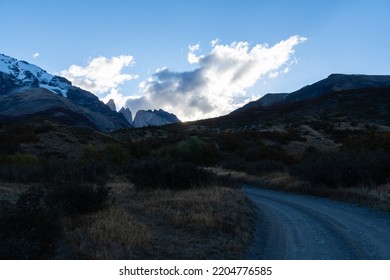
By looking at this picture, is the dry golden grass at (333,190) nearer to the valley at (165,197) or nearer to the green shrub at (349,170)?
the valley at (165,197)

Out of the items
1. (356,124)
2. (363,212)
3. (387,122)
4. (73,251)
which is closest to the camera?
(73,251)

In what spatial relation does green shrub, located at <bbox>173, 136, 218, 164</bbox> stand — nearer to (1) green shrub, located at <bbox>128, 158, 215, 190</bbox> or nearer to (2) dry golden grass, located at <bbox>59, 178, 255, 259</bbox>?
(1) green shrub, located at <bbox>128, 158, 215, 190</bbox>

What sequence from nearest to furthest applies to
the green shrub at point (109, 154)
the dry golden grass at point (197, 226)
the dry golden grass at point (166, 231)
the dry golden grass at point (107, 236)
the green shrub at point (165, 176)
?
1. the dry golden grass at point (107, 236)
2. the dry golden grass at point (166, 231)
3. the dry golden grass at point (197, 226)
4. the green shrub at point (165, 176)
5. the green shrub at point (109, 154)

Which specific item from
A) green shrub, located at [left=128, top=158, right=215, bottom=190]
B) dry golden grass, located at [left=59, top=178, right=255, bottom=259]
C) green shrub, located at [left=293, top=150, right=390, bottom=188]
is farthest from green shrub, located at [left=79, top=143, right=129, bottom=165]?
dry golden grass, located at [left=59, top=178, right=255, bottom=259]

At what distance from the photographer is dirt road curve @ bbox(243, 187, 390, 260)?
29.8ft

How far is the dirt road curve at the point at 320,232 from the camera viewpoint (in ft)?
29.8

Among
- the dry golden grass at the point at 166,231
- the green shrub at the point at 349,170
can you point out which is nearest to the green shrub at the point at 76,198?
the dry golden grass at the point at 166,231

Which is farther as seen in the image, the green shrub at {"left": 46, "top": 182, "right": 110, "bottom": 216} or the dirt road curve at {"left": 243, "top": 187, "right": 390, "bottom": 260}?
the green shrub at {"left": 46, "top": 182, "right": 110, "bottom": 216}

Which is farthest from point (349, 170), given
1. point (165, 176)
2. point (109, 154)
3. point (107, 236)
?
point (109, 154)

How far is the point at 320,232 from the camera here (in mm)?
11727

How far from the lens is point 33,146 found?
44312 millimetres
